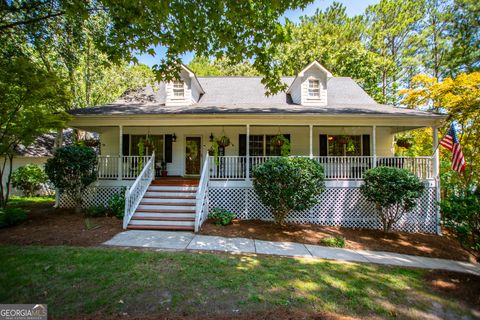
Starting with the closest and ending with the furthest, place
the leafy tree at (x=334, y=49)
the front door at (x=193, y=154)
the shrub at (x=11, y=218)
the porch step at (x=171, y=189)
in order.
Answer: the shrub at (x=11, y=218)
the porch step at (x=171, y=189)
the front door at (x=193, y=154)
the leafy tree at (x=334, y=49)

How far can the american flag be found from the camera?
24.7 ft

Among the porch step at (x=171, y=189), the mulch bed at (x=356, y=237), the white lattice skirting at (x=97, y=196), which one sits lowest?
the mulch bed at (x=356, y=237)

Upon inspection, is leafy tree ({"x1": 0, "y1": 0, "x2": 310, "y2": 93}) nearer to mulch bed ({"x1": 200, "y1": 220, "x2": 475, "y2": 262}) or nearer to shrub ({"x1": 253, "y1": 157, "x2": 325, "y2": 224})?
shrub ({"x1": 253, "y1": 157, "x2": 325, "y2": 224})

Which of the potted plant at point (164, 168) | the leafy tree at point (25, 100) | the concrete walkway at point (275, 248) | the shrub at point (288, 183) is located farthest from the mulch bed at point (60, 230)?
the shrub at point (288, 183)

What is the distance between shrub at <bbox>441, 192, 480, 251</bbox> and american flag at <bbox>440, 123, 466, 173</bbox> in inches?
125

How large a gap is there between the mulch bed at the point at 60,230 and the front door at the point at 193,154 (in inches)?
168

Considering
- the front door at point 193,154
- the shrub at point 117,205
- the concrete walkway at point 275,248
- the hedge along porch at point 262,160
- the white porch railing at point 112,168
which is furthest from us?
the front door at point 193,154

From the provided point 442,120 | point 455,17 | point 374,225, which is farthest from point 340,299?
point 455,17

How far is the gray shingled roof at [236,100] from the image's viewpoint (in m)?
9.58

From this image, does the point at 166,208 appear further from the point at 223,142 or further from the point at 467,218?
the point at 467,218

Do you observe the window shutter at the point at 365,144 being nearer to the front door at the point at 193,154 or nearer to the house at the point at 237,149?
the house at the point at 237,149

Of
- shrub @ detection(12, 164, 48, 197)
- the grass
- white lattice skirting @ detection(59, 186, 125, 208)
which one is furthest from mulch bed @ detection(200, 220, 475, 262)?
shrub @ detection(12, 164, 48, 197)

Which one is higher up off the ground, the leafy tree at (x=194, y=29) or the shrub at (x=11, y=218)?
the leafy tree at (x=194, y=29)

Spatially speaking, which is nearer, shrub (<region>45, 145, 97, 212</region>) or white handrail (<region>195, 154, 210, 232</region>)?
white handrail (<region>195, 154, 210, 232</region>)
